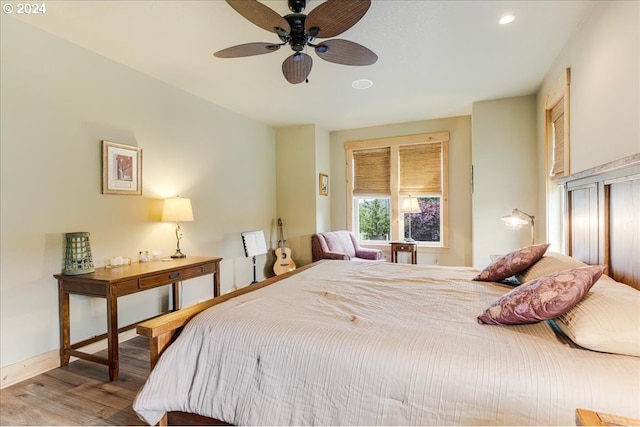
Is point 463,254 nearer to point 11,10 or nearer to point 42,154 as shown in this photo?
point 42,154

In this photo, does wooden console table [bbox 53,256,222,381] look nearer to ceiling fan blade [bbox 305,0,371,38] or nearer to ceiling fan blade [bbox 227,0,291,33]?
ceiling fan blade [bbox 227,0,291,33]

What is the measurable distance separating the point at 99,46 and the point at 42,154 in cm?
107

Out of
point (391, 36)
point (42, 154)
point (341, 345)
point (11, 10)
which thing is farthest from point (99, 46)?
point (341, 345)

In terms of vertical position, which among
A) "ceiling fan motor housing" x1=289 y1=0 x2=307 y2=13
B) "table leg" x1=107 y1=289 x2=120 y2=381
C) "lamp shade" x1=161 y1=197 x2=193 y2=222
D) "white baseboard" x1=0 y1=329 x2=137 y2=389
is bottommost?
"white baseboard" x1=0 y1=329 x2=137 y2=389

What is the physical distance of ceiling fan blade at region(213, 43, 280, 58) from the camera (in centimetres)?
207

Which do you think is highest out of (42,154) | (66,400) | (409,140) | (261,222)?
(409,140)

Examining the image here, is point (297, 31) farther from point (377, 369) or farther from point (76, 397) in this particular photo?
→ point (76, 397)

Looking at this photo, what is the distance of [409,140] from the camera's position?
5191mm

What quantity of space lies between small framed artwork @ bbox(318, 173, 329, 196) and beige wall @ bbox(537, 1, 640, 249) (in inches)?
137

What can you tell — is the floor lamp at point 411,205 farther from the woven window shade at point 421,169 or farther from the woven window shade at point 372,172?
the woven window shade at point 372,172

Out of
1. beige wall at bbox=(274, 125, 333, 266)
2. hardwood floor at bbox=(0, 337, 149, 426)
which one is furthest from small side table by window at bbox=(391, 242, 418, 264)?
hardwood floor at bbox=(0, 337, 149, 426)

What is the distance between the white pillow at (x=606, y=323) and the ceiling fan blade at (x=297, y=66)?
217cm

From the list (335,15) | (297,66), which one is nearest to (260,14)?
(335,15)

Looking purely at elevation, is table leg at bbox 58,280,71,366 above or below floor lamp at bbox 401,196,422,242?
below
